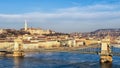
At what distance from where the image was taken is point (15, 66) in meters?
49.0

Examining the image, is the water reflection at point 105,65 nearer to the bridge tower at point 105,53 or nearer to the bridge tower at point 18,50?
the bridge tower at point 105,53

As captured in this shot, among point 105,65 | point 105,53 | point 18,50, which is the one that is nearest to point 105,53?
point 105,53

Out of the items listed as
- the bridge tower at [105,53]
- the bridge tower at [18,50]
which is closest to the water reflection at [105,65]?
the bridge tower at [105,53]

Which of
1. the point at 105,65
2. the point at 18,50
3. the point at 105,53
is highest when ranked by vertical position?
the point at 105,53

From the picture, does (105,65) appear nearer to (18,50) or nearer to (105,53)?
(105,53)

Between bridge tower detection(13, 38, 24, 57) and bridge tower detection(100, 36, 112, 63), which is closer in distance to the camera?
bridge tower detection(100, 36, 112, 63)

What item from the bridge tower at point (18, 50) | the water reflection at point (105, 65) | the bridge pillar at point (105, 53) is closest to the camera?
the water reflection at point (105, 65)

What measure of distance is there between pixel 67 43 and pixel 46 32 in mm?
36833

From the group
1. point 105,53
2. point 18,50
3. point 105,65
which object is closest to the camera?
point 105,65

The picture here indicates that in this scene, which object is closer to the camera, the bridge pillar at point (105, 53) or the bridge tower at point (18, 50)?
the bridge pillar at point (105, 53)

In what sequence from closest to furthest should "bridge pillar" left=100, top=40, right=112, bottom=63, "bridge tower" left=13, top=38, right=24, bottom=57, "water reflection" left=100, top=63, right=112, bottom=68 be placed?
"water reflection" left=100, top=63, right=112, bottom=68
"bridge pillar" left=100, top=40, right=112, bottom=63
"bridge tower" left=13, top=38, right=24, bottom=57

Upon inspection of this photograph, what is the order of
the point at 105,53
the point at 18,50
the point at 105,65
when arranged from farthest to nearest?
the point at 18,50 → the point at 105,53 → the point at 105,65

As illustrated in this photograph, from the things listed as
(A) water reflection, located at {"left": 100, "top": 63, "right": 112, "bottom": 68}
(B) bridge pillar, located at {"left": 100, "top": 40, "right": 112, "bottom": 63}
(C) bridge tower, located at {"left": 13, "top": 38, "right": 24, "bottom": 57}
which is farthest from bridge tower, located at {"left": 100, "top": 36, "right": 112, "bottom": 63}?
(C) bridge tower, located at {"left": 13, "top": 38, "right": 24, "bottom": 57}

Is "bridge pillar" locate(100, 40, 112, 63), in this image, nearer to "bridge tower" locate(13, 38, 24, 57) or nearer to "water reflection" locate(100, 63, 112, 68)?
"water reflection" locate(100, 63, 112, 68)
